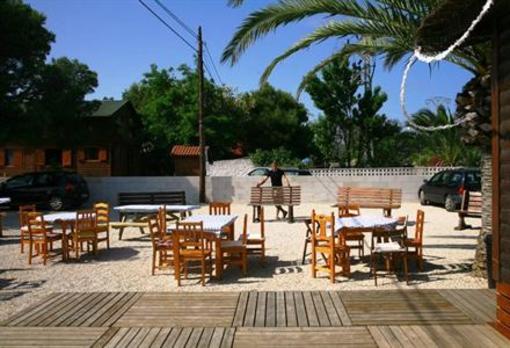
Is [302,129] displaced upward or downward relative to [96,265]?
upward

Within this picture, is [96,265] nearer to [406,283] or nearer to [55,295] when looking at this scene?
[55,295]

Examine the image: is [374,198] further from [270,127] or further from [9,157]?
[270,127]

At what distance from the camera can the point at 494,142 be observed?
5199 mm

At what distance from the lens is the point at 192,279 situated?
762 centimetres

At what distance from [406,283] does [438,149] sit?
77.5 ft

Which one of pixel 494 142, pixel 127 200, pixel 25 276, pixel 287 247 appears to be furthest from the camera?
pixel 127 200

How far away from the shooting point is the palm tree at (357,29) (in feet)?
25.5

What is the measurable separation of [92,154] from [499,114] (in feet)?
95.9

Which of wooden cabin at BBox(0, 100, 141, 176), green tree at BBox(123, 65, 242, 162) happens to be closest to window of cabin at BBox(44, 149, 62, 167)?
wooden cabin at BBox(0, 100, 141, 176)

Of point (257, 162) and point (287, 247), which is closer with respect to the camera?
point (287, 247)

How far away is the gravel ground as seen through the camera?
705 centimetres

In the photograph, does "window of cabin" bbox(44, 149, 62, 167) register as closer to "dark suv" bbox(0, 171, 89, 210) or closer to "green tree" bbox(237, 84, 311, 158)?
"dark suv" bbox(0, 171, 89, 210)

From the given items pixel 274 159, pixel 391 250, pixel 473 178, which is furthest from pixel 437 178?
pixel 391 250

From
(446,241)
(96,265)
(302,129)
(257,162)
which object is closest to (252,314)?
(96,265)
